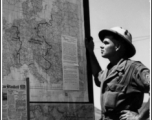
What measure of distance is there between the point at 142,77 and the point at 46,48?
3.22 feet

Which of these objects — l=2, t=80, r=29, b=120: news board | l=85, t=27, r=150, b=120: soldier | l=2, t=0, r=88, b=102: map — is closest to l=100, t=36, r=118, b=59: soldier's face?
l=85, t=27, r=150, b=120: soldier

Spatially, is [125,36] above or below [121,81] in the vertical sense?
above

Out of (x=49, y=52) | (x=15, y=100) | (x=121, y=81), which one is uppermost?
(x=49, y=52)

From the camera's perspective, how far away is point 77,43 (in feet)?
12.7

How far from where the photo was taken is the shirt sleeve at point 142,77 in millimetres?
2943

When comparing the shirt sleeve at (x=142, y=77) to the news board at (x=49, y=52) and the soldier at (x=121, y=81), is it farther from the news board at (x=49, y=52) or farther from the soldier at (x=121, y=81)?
the news board at (x=49, y=52)

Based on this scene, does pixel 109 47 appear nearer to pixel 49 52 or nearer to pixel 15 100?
pixel 49 52

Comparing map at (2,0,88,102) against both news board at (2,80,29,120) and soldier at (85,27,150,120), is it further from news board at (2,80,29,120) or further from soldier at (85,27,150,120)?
soldier at (85,27,150,120)

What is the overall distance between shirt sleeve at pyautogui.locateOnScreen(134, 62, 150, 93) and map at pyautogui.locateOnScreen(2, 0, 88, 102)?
83 cm

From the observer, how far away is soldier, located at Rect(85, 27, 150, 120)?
3.02 metres

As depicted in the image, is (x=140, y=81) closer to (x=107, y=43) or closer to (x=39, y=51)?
(x=107, y=43)

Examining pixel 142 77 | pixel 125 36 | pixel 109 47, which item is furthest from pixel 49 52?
pixel 142 77

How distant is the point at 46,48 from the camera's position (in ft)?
11.6

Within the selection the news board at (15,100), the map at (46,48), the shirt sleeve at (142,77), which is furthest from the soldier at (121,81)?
the news board at (15,100)
